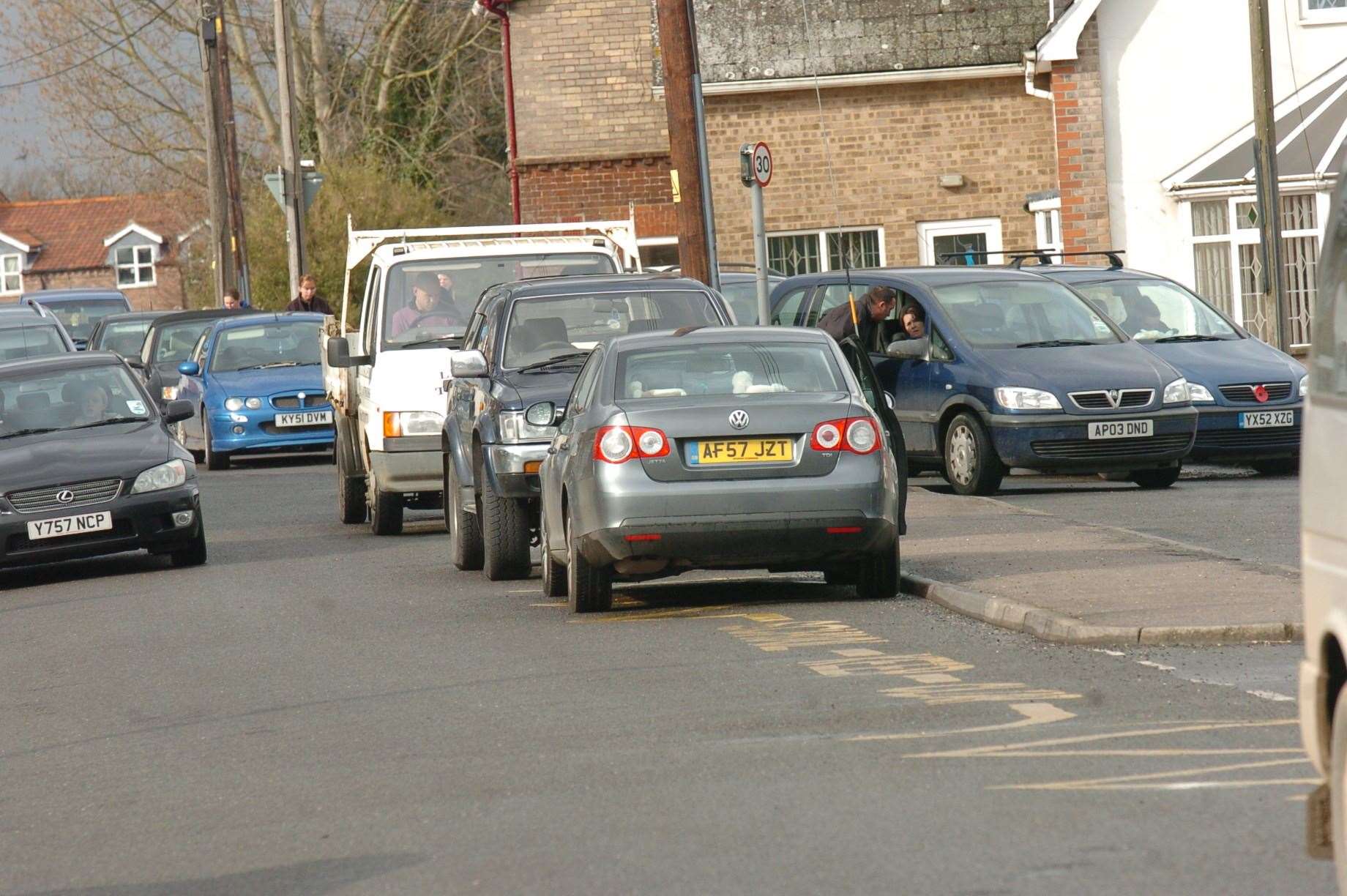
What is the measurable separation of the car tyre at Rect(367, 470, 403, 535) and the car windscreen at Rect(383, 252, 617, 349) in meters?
1.17

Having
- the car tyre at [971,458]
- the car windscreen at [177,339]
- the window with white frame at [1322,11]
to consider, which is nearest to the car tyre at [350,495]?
the car tyre at [971,458]

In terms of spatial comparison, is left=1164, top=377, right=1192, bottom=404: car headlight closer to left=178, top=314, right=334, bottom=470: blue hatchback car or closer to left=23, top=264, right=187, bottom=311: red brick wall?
left=178, top=314, right=334, bottom=470: blue hatchback car

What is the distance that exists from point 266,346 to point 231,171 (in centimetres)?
1486

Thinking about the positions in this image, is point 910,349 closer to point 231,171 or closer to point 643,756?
point 643,756

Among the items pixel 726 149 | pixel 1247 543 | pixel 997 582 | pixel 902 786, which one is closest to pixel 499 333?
pixel 997 582

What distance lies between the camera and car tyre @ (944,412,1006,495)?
18125 millimetres

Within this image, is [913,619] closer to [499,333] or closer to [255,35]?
[499,333]

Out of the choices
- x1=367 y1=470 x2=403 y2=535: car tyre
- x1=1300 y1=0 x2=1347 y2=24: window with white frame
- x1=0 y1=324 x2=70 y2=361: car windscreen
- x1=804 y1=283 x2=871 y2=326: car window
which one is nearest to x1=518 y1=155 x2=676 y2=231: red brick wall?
x1=1300 y1=0 x2=1347 y2=24: window with white frame

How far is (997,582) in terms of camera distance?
11.8 metres

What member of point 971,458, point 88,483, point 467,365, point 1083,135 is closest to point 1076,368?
point 971,458

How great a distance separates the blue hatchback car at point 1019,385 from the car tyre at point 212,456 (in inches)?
369

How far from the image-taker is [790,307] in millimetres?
21562

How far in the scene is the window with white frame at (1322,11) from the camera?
32.1 meters

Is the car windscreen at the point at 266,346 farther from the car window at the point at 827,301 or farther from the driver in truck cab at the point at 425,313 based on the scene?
the driver in truck cab at the point at 425,313
